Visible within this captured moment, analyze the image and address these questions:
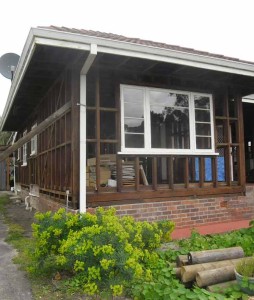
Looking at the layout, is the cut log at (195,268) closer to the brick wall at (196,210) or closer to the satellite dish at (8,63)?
the brick wall at (196,210)

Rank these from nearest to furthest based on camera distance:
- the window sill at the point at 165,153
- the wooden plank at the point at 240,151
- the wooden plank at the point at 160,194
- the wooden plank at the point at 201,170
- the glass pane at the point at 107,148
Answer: the wooden plank at the point at 160,194 → the window sill at the point at 165,153 → the wooden plank at the point at 201,170 → the wooden plank at the point at 240,151 → the glass pane at the point at 107,148

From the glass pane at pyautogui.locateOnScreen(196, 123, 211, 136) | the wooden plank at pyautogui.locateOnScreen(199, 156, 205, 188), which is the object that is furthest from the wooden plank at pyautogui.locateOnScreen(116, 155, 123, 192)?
the glass pane at pyautogui.locateOnScreen(196, 123, 211, 136)

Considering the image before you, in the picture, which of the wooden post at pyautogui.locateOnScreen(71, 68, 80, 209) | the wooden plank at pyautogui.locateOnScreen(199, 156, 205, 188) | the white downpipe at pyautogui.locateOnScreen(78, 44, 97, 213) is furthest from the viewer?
the wooden plank at pyautogui.locateOnScreen(199, 156, 205, 188)

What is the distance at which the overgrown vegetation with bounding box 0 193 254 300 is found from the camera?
119 inches

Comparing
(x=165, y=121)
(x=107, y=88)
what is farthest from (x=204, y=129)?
(x=107, y=88)

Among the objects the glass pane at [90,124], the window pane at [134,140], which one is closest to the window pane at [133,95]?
the window pane at [134,140]

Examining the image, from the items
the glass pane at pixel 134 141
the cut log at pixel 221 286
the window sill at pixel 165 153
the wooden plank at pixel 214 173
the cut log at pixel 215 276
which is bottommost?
the cut log at pixel 221 286

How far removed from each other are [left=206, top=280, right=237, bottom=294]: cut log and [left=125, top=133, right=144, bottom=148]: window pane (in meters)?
3.40

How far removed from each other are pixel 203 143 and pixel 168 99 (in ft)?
4.29

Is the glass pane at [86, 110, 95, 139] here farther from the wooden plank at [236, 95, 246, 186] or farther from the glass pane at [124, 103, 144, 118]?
the wooden plank at [236, 95, 246, 186]

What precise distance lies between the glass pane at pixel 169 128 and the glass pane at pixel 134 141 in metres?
0.49

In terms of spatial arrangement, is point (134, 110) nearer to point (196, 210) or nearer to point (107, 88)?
point (107, 88)

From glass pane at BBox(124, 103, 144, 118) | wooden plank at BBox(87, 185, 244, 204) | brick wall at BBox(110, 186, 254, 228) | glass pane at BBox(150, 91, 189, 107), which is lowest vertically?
brick wall at BBox(110, 186, 254, 228)

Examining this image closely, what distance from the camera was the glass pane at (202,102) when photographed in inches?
282
